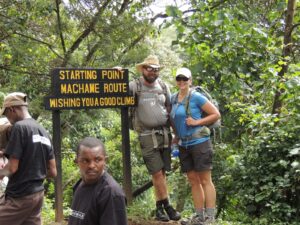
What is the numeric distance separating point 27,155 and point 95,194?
171 cm

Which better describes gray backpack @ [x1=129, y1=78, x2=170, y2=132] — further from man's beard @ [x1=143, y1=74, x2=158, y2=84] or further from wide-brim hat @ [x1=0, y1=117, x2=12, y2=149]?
wide-brim hat @ [x1=0, y1=117, x2=12, y2=149]

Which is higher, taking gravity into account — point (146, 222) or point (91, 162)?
point (91, 162)

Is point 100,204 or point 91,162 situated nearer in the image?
point 100,204

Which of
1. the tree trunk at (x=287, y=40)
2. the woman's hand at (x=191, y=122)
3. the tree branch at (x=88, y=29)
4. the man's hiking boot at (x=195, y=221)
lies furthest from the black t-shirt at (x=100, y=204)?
the tree branch at (x=88, y=29)

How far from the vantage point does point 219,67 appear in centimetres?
642

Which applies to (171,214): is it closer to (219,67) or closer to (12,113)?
(219,67)

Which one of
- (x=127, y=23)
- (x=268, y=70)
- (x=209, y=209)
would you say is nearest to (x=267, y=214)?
(x=209, y=209)

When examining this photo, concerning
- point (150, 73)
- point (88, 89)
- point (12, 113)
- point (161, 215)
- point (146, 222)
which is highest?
point (150, 73)

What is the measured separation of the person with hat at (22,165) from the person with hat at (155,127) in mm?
1716

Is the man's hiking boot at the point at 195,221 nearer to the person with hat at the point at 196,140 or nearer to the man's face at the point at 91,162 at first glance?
the person with hat at the point at 196,140

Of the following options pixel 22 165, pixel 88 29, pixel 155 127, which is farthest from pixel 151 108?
pixel 88 29

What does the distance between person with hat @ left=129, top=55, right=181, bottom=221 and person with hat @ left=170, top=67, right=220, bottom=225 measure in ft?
1.04

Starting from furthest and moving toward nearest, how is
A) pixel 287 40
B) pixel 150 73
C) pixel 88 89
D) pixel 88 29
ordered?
1. pixel 88 29
2. pixel 287 40
3. pixel 88 89
4. pixel 150 73

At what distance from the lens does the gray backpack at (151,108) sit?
18.6ft
